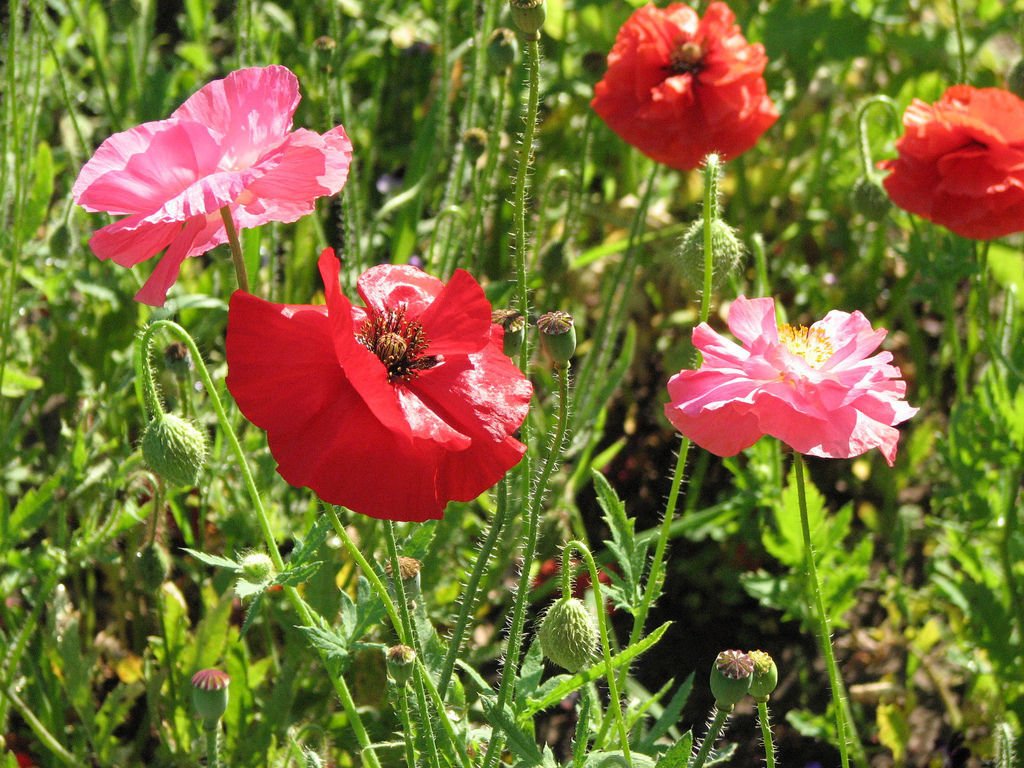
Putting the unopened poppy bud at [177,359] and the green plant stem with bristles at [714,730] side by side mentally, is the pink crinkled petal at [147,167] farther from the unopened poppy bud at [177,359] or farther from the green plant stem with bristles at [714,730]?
the green plant stem with bristles at [714,730]

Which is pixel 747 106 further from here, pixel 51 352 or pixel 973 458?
pixel 51 352

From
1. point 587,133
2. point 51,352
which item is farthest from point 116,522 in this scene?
point 587,133

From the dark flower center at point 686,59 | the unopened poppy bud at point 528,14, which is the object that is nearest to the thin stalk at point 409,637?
the unopened poppy bud at point 528,14

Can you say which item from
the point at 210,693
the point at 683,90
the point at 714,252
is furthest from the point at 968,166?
the point at 210,693

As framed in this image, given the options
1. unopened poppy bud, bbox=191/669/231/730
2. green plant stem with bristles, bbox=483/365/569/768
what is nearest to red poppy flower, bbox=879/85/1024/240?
green plant stem with bristles, bbox=483/365/569/768

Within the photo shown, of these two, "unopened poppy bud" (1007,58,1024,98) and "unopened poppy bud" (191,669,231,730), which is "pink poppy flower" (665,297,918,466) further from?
"unopened poppy bud" (1007,58,1024,98)

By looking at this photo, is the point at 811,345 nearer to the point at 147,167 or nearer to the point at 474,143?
the point at 147,167

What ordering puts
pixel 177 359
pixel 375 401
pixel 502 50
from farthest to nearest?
1. pixel 502 50
2. pixel 177 359
3. pixel 375 401
